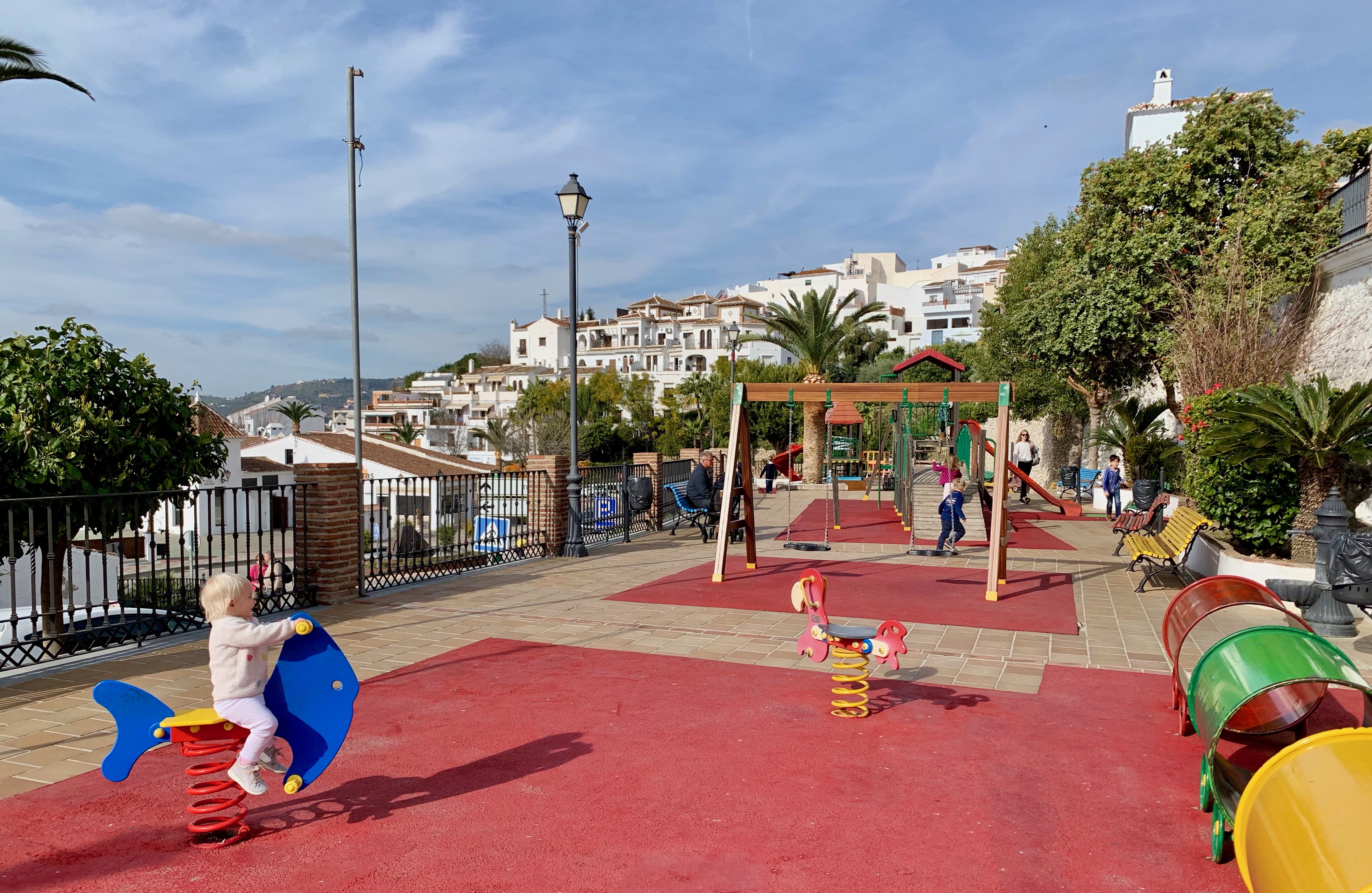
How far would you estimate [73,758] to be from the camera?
5.05 meters

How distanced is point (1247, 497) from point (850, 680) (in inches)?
286

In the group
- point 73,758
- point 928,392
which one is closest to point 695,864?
point 73,758

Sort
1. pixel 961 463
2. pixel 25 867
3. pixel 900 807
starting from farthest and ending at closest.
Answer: pixel 961 463
pixel 900 807
pixel 25 867

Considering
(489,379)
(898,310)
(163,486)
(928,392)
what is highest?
(898,310)

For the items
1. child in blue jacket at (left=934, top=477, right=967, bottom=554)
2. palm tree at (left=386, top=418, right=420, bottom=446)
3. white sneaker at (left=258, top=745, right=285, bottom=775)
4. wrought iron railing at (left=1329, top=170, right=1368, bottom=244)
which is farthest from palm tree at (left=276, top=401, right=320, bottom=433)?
white sneaker at (left=258, top=745, right=285, bottom=775)

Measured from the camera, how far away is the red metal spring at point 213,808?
3920 mm

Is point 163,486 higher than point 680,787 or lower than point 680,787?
higher

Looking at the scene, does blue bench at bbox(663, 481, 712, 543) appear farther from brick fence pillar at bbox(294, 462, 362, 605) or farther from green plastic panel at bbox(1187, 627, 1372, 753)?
Result: green plastic panel at bbox(1187, 627, 1372, 753)

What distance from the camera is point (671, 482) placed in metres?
19.4

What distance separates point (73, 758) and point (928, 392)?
386 inches

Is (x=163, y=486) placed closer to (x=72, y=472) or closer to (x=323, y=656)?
(x=72, y=472)

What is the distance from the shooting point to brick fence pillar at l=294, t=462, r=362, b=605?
9531mm

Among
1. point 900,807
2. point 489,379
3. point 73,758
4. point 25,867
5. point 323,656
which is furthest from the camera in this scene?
point 489,379

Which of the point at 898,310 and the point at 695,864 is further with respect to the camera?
the point at 898,310
